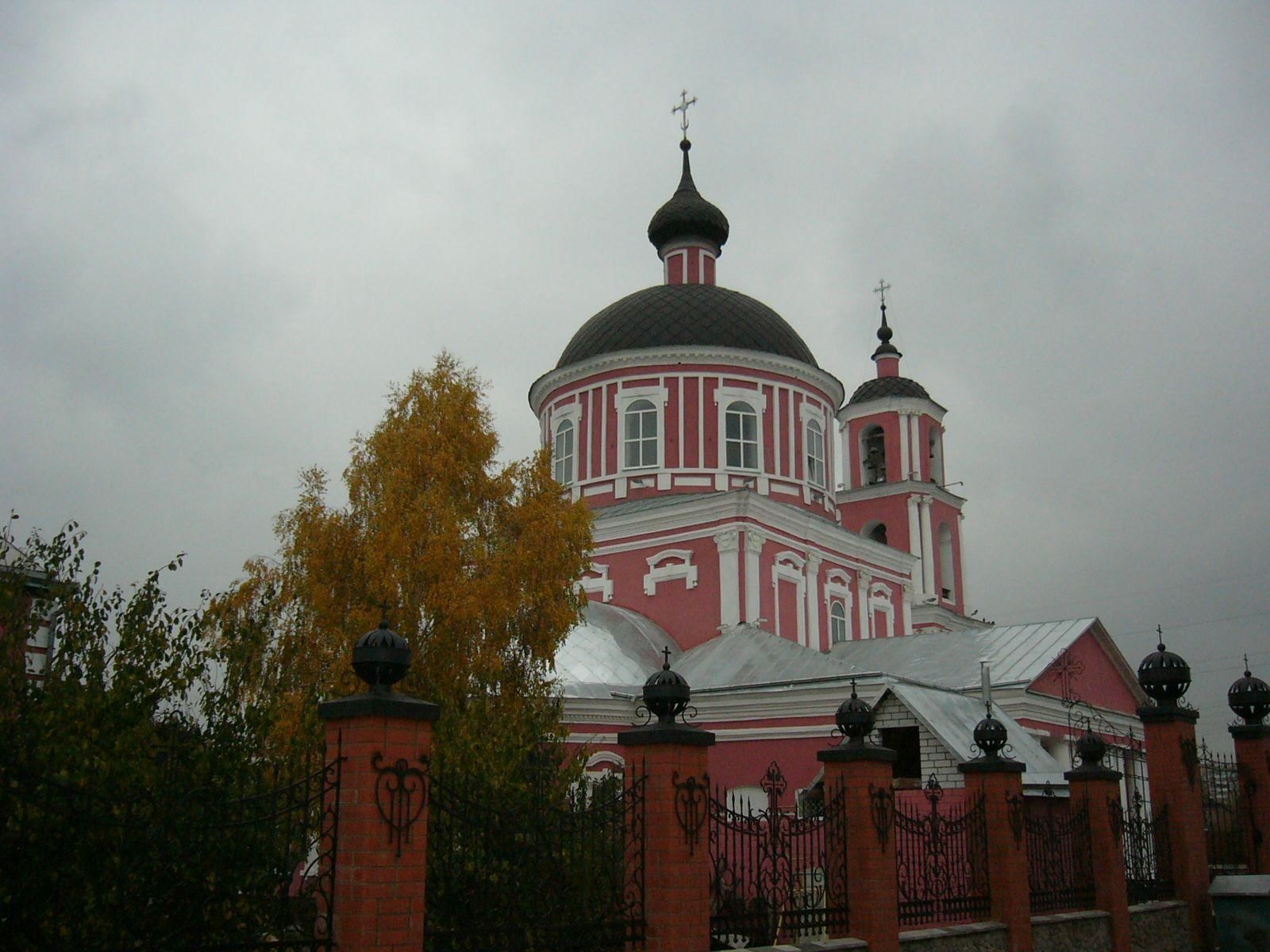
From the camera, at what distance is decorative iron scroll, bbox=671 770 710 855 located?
787cm

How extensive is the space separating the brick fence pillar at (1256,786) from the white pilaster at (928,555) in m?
19.3

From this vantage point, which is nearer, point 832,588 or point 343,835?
point 343,835

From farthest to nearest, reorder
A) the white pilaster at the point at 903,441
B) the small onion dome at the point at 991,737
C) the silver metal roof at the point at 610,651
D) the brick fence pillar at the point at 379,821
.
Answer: the white pilaster at the point at 903,441 → the silver metal roof at the point at 610,651 → the small onion dome at the point at 991,737 → the brick fence pillar at the point at 379,821

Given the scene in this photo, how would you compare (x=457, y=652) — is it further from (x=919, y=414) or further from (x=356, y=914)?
(x=919, y=414)

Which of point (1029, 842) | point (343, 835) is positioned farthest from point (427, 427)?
point (343, 835)

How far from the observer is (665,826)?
25.6 feet

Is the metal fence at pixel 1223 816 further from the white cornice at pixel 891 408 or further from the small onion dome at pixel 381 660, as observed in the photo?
the white cornice at pixel 891 408

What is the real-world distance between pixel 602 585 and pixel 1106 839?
50.8ft

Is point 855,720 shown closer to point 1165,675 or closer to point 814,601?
point 1165,675

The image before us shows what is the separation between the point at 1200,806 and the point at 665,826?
9.33 m

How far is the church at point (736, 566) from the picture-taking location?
834 inches

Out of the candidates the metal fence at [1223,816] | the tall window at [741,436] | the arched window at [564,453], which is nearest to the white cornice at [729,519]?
the tall window at [741,436]

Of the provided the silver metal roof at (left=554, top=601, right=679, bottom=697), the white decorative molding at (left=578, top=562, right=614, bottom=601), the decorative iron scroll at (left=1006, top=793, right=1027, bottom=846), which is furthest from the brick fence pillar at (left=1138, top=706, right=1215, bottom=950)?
the white decorative molding at (left=578, top=562, right=614, bottom=601)

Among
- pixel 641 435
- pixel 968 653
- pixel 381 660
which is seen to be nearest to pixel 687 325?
pixel 641 435
